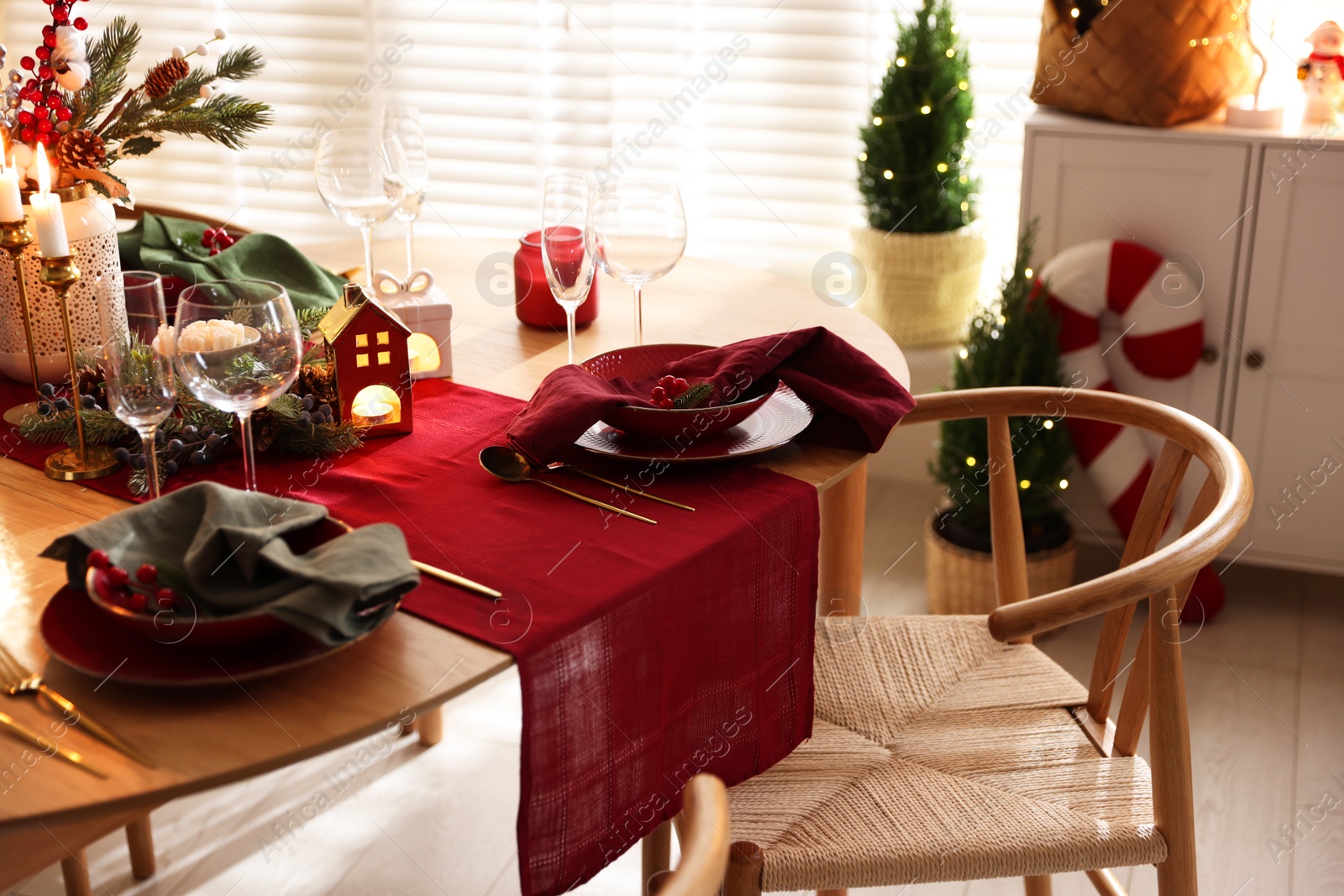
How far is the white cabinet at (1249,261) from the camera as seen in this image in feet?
7.41

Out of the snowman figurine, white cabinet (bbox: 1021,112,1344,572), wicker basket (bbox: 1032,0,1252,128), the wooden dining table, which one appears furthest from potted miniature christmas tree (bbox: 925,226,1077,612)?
the wooden dining table

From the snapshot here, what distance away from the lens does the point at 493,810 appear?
6.75 ft

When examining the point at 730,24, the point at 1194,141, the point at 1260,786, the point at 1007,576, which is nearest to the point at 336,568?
the point at 1007,576

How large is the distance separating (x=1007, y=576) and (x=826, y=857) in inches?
19.9

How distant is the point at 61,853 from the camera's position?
146cm

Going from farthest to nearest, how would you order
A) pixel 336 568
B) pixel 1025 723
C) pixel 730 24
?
pixel 730 24 < pixel 1025 723 < pixel 336 568

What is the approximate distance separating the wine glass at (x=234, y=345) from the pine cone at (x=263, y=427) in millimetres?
129

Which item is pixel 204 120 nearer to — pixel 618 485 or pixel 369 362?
pixel 369 362

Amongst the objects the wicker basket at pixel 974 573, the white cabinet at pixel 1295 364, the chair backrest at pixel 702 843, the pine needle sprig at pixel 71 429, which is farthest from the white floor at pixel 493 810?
the chair backrest at pixel 702 843

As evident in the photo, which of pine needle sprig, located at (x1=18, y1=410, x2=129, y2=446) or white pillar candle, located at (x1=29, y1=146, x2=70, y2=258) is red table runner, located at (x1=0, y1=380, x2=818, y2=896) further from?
white pillar candle, located at (x1=29, y1=146, x2=70, y2=258)

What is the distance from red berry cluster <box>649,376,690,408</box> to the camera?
1255 millimetres

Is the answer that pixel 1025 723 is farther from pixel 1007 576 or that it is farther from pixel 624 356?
pixel 624 356

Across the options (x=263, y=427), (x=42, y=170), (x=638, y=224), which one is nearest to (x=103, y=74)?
(x=42, y=170)

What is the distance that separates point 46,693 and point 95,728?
0.22 feet
